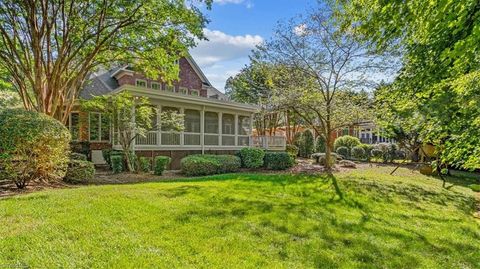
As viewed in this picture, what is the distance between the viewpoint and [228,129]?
1941 centimetres

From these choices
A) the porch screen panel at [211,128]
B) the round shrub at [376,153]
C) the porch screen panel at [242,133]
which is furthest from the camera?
the round shrub at [376,153]

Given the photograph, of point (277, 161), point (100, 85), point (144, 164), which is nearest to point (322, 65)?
point (277, 161)

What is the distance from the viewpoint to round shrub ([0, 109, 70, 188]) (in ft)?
24.5

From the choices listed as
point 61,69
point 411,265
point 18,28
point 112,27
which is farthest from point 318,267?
point 18,28

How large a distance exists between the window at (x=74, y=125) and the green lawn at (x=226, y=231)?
1023 centimetres

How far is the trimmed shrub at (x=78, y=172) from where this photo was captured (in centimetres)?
957

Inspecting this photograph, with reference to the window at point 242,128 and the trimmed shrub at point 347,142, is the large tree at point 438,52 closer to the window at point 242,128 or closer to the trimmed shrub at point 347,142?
the window at point 242,128

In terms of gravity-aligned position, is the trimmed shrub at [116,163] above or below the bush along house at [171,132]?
below

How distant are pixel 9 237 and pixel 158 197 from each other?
9.57ft

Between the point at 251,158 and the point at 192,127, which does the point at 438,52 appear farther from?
the point at 192,127

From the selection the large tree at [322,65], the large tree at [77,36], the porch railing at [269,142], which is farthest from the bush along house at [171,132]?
the large tree at [322,65]

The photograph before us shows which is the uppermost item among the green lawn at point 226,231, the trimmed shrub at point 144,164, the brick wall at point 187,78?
the brick wall at point 187,78

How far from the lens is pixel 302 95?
568 inches

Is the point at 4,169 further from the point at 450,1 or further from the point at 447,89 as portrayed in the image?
the point at 447,89
